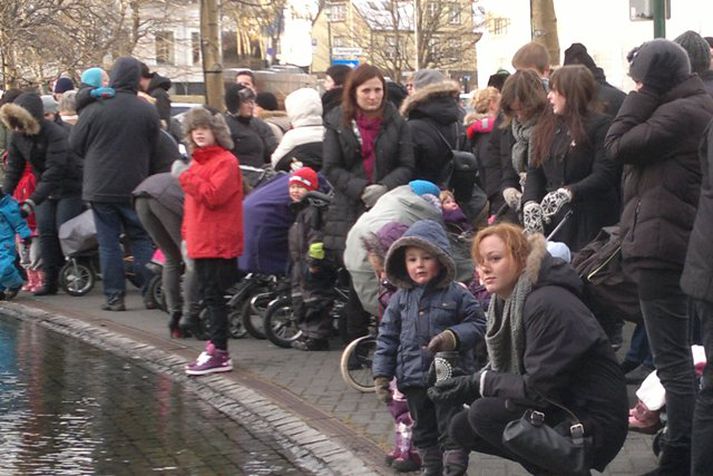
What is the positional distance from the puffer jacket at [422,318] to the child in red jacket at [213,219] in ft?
9.69

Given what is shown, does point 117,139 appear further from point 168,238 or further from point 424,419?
point 424,419

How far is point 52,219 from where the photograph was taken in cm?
1427

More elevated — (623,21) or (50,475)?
(623,21)

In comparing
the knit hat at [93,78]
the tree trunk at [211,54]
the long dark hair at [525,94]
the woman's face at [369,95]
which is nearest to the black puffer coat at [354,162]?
the woman's face at [369,95]

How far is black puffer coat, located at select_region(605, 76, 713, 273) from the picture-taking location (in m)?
6.53

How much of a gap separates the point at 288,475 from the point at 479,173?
3805 millimetres

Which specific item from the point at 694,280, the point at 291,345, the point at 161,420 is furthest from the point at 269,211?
the point at 694,280

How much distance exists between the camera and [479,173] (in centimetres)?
1048

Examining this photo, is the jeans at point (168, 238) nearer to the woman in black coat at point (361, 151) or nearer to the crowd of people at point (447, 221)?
the crowd of people at point (447, 221)

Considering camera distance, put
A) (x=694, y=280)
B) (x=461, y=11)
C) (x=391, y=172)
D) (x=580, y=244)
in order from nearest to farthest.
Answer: (x=694, y=280), (x=580, y=244), (x=391, y=172), (x=461, y=11)

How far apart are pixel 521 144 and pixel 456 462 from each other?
9.40ft

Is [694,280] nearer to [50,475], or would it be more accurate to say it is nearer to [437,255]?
[437,255]

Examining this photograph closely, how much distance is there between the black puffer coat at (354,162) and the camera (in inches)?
382

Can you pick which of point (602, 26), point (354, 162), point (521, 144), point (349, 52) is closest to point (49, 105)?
point (354, 162)
